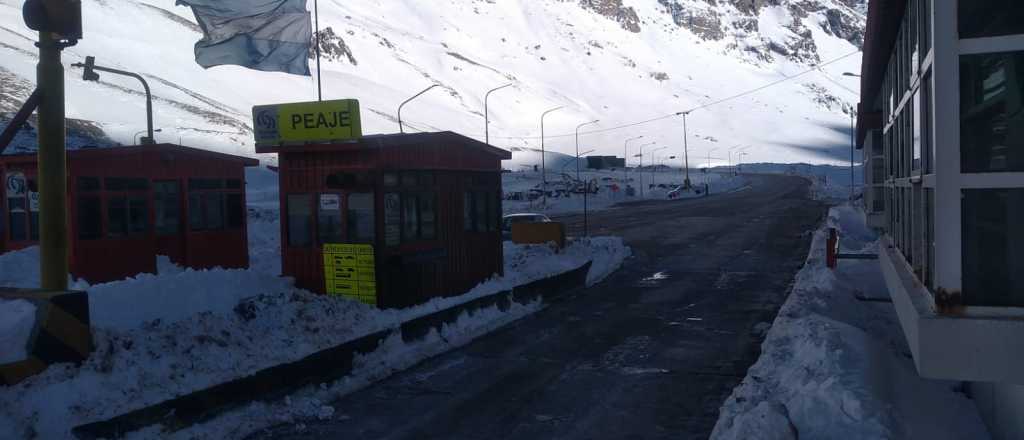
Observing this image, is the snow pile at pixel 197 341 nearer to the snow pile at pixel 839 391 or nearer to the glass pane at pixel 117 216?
the glass pane at pixel 117 216

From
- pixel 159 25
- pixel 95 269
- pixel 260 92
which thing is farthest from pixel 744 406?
pixel 159 25

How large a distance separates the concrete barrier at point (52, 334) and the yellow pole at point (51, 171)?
396 mm

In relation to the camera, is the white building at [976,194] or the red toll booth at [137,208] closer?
the white building at [976,194]

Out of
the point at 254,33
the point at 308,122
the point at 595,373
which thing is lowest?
the point at 595,373

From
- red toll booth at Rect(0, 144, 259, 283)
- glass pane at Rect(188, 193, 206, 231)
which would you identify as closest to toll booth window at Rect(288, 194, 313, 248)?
red toll booth at Rect(0, 144, 259, 283)

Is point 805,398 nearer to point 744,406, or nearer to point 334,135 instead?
point 744,406

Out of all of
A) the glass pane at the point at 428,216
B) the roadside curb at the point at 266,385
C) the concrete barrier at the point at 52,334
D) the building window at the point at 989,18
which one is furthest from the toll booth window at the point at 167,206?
the building window at the point at 989,18

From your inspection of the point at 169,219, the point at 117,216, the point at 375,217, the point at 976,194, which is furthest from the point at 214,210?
the point at 976,194

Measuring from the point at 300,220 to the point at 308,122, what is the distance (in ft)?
5.85

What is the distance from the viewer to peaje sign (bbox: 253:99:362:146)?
47.3ft

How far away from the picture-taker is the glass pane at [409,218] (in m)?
15.1

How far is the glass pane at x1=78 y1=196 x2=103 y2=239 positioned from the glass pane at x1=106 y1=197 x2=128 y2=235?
20cm

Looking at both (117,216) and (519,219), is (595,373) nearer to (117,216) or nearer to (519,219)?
(117,216)

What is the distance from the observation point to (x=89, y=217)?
1680cm
